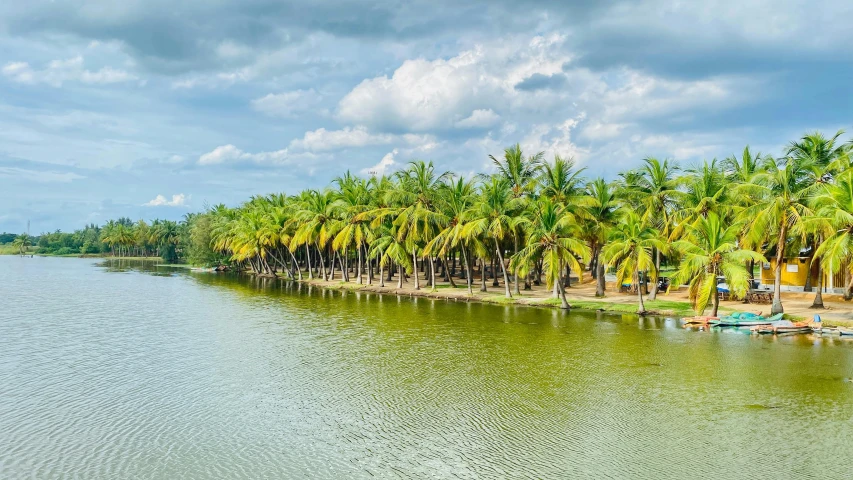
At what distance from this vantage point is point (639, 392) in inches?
659

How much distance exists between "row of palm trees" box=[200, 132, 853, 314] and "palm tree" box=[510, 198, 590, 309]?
0.08 metres

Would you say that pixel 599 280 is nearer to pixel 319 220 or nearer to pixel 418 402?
pixel 319 220

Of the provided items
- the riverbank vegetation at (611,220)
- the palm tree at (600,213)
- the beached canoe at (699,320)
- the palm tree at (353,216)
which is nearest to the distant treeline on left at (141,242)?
the riverbank vegetation at (611,220)

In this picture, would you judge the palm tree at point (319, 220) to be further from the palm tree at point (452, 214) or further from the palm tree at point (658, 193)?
the palm tree at point (658, 193)

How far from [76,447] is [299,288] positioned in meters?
46.0

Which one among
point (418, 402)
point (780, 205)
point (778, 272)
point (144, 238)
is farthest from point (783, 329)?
point (144, 238)

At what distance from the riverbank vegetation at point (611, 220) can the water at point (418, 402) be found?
18.5 ft


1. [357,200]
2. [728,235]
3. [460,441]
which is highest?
[357,200]

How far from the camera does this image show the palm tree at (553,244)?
1427 inches

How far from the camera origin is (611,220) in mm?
43344

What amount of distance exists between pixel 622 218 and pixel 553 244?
8072 mm

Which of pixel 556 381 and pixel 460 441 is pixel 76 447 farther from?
pixel 556 381

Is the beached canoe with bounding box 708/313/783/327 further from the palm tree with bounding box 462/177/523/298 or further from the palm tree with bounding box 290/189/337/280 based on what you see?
the palm tree with bounding box 290/189/337/280

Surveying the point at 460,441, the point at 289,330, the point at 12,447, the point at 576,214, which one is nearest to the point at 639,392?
the point at 460,441
